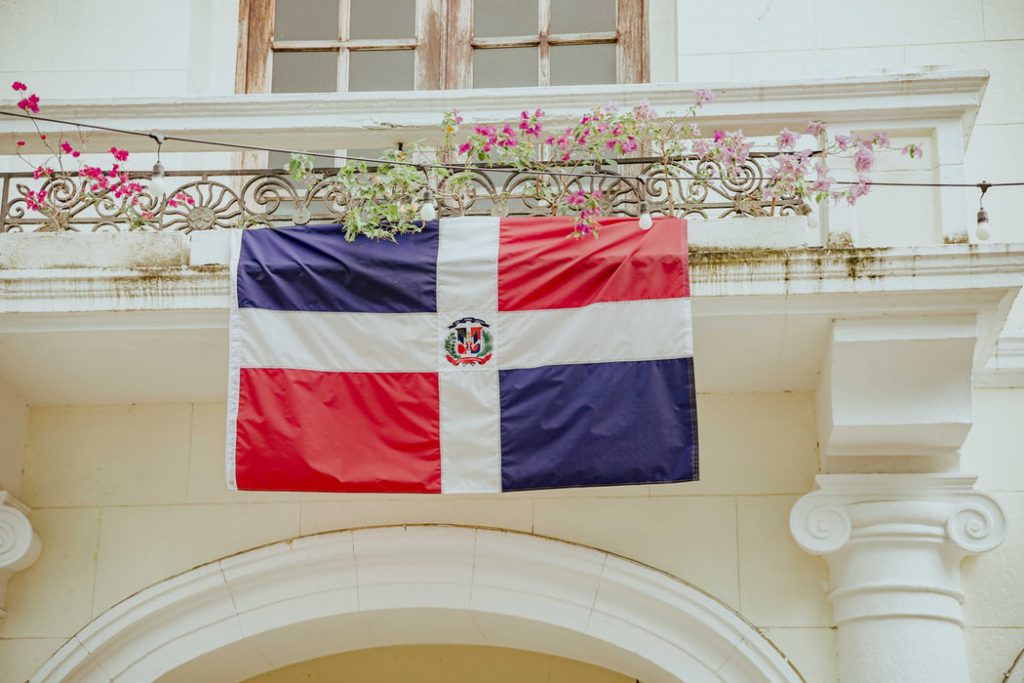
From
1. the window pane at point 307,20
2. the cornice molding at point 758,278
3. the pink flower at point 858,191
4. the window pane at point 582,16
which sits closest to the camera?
the cornice molding at point 758,278

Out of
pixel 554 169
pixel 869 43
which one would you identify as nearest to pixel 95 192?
pixel 554 169

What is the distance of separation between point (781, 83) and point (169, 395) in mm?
3096

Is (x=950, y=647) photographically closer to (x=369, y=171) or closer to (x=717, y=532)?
(x=717, y=532)

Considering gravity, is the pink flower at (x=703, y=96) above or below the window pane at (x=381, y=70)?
below

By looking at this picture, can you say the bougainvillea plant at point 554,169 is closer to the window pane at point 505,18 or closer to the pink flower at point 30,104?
the pink flower at point 30,104

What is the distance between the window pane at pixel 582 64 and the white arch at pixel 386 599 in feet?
9.39

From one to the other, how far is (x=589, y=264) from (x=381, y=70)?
279cm

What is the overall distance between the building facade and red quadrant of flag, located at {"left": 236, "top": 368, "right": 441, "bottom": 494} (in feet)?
1.55

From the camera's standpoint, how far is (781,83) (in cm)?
625

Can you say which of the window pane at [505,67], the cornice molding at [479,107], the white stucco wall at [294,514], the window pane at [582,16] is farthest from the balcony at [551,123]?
the window pane at [582,16]

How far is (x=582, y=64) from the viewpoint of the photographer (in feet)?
26.9

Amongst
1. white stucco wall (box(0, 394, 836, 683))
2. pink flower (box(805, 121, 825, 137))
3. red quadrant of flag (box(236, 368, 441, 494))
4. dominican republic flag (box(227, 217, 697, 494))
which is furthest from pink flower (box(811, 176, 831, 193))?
red quadrant of flag (box(236, 368, 441, 494))

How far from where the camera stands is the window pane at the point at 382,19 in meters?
8.38

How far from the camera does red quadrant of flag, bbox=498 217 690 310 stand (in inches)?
234
